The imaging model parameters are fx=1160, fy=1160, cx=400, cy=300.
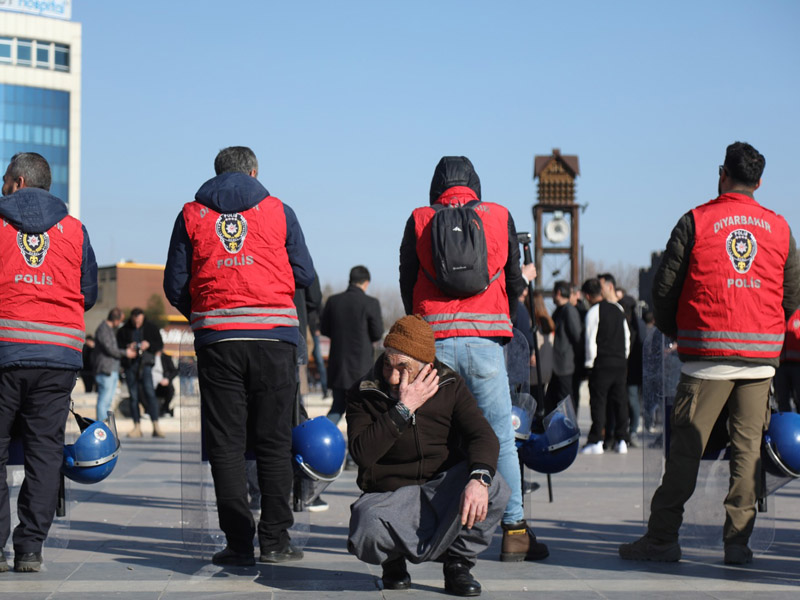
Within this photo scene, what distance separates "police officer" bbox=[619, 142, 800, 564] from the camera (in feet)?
A: 18.7

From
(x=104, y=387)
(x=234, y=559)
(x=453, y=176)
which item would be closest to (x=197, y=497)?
(x=234, y=559)

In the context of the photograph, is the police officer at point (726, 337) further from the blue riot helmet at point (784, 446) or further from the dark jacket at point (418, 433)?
the dark jacket at point (418, 433)

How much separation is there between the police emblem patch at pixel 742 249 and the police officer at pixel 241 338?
219 cm

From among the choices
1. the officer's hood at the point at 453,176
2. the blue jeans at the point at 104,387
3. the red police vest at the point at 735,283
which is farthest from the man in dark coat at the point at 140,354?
the red police vest at the point at 735,283

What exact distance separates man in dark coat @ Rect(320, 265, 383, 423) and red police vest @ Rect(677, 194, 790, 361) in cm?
531

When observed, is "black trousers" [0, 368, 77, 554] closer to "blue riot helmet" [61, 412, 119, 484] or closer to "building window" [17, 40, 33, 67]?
"blue riot helmet" [61, 412, 119, 484]

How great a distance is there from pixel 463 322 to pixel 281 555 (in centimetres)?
147

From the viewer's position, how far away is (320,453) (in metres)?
5.86

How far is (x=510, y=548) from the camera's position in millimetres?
5805

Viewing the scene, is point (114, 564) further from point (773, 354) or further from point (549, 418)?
point (773, 354)

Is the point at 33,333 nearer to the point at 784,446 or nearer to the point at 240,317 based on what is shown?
the point at 240,317

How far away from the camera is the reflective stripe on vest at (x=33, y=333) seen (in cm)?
559

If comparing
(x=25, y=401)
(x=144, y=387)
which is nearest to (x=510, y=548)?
(x=25, y=401)

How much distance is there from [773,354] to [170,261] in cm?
304
